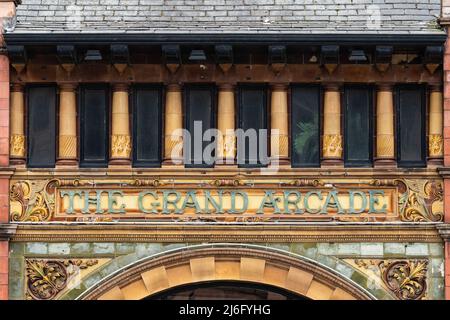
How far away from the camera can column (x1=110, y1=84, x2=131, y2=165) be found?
42.8 metres

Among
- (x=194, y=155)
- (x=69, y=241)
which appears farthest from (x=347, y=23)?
(x=69, y=241)

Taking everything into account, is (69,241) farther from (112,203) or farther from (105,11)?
(105,11)

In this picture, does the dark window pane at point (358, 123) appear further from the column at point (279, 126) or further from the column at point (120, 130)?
the column at point (120, 130)

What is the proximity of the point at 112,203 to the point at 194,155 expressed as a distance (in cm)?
190

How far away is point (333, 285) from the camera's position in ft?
139

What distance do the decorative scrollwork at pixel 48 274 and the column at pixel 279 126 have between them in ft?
13.7

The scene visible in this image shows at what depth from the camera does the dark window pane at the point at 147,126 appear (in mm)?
42969

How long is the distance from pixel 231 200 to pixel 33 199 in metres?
3.92

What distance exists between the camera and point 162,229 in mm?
42469

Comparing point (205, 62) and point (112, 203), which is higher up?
point (205, 62)

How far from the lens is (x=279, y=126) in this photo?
4291 cm

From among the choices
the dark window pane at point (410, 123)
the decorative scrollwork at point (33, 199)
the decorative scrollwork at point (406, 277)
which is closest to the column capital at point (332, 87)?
the dark window pane at point (410, 123)
